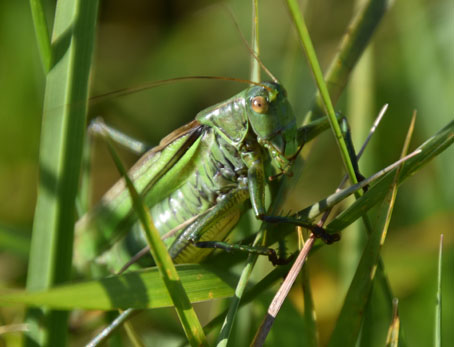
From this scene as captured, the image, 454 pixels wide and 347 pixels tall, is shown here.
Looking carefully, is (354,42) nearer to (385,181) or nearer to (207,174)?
(385,181)

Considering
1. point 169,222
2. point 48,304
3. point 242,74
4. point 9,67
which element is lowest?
point 48,304

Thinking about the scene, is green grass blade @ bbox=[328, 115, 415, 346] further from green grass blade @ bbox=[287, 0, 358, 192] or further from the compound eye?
the compound eye

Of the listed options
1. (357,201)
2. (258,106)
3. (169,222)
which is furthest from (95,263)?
(357,201)

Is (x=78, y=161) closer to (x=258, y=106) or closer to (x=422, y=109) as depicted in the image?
(x=258, y=106)

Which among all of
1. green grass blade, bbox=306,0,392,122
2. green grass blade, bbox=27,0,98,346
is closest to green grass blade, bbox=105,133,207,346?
green grass blade, bbox=27,0,98,346

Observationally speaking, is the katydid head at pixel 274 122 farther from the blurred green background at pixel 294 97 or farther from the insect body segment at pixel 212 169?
the blurred green background at pixel 294 97

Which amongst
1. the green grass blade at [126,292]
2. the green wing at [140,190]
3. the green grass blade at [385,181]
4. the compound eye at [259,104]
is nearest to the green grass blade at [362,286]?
the green grass blade at [385,181]
